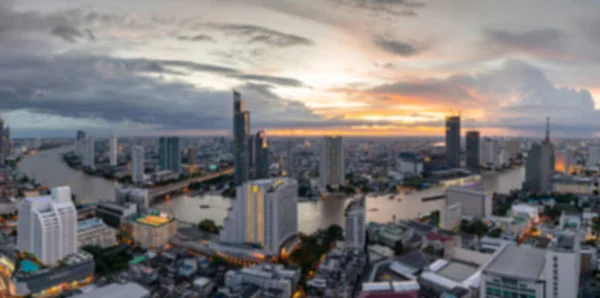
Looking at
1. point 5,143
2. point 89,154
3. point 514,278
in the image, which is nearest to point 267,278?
point 514,278

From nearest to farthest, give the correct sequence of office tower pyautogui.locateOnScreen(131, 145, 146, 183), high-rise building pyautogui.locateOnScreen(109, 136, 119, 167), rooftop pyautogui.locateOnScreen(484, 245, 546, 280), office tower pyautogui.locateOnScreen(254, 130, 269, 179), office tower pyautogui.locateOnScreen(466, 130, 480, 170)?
rooftop pyautogui.locateOnScreen(484, 245, 546, 280), office tower pyautogui.locateOnScreen(254, 130, 269, 179), office tower pyautogui.locateOnScreen(131, 145, 146, 183), office tower pyautogui.locateOnScreen(466, 130, 480, 170), high-rise building pyautogui.locateOnScreen(109, 136, 119, 167)

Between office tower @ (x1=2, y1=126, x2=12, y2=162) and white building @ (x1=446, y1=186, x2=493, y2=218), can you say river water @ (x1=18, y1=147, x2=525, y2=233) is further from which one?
office tower @ (x1=2, y1=126, x2=12, y2=162)

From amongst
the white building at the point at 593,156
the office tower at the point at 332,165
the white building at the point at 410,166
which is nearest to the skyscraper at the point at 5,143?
the office tower at the point at 332,165

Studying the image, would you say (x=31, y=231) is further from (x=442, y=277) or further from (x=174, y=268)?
(x=442, y=277)

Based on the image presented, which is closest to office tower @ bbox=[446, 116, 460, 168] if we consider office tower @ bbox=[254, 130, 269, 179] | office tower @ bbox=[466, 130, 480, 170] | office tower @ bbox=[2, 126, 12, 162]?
office tower @ bbox=[466, 130, 480, 170]

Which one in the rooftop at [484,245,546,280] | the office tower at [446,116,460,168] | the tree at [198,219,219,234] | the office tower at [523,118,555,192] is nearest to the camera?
the rooftop at [484,245,546,280]

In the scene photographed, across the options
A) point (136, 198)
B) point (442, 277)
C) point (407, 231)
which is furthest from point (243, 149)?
point (442, 277)

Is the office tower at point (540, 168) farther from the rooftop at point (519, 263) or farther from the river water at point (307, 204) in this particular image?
the rooftop at point (519, 263)
